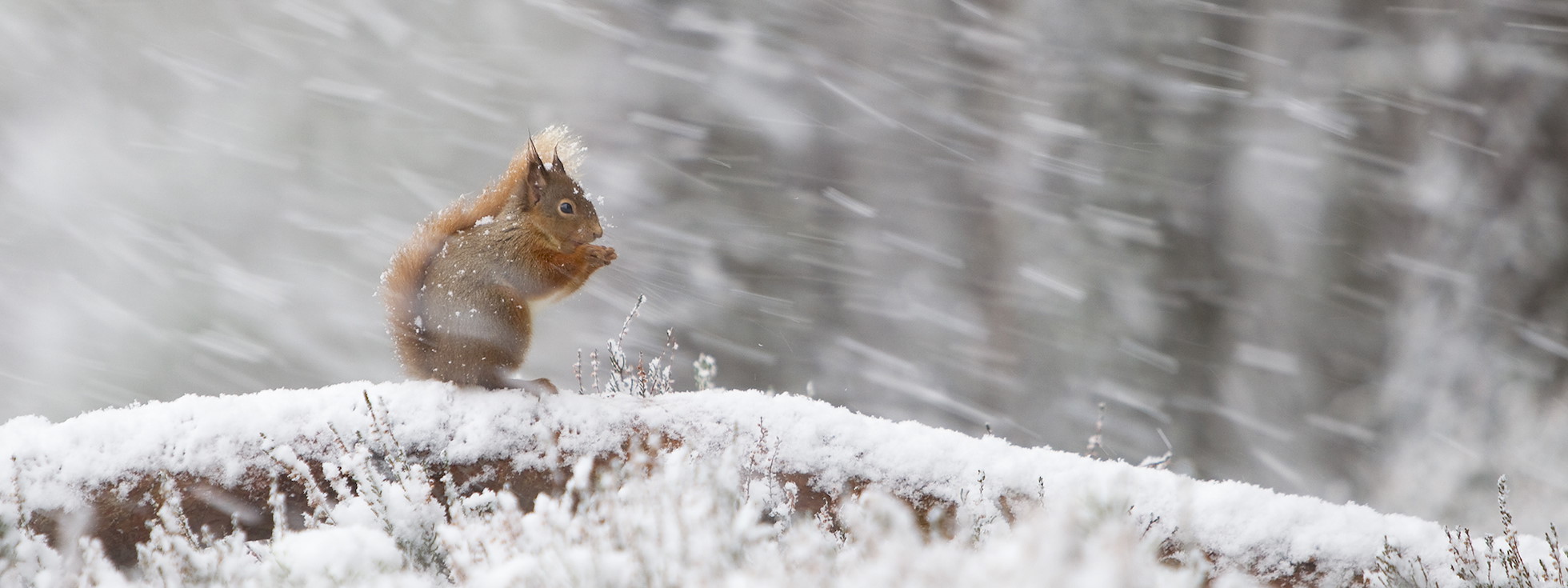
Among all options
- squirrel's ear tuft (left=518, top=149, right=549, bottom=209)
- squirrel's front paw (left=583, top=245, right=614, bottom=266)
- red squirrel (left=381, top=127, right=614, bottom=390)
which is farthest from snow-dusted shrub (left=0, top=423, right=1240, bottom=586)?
squirrel's ear tuft (left=518, top=149, right=549, bottom=209)

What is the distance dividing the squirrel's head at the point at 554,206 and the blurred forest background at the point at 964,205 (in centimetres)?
201

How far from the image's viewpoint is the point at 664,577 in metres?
1.54

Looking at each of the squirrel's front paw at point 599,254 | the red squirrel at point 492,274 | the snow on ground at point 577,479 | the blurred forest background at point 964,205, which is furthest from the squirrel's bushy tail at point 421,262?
the blurred forest background at point 964,205

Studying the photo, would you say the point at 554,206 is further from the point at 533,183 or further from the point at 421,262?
the point at 421,262

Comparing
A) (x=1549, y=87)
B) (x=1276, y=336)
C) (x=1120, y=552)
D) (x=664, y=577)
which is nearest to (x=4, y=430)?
(x=664, y=577)

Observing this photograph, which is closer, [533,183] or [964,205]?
[533,183]

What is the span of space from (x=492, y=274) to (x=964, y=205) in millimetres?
5384

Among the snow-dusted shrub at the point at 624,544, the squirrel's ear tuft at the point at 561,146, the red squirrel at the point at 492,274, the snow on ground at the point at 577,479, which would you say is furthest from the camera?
the squirrel's ear tuft at the point at 561,146

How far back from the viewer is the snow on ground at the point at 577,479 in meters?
1.80

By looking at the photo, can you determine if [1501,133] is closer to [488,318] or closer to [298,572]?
[488,318]

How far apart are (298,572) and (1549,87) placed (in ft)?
22.7

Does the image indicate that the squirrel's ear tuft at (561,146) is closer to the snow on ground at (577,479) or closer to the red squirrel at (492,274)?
the red squirrel at (492,274)

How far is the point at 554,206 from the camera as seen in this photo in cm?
252

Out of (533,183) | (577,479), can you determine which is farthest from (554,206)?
(577,479)
